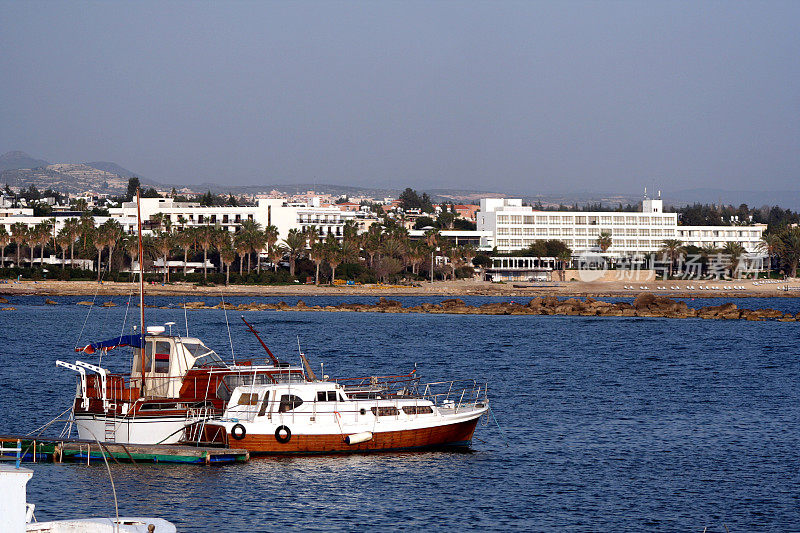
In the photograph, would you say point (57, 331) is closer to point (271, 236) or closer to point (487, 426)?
point (487, 426)

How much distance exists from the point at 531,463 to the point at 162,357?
13404mm

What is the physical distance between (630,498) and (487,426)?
479 inches

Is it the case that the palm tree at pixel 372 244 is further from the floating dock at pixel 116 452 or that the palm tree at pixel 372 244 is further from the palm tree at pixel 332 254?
the floating dock at pixel 116 452

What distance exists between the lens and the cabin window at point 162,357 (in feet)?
115

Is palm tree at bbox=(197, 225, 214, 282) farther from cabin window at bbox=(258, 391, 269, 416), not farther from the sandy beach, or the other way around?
cabin window at bbox=(258, 391, 269, 416)

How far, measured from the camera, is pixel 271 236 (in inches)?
6855

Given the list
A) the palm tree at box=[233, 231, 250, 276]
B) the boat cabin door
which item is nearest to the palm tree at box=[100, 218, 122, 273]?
the palm tree at box=[233, 231, 250, 276]

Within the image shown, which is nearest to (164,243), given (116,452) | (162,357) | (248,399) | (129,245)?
(129,245)

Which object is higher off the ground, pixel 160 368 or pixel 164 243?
pixel 164 243

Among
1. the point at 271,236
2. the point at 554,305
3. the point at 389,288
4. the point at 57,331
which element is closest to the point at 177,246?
the point at 271,236

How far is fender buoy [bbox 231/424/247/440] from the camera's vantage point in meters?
32.8

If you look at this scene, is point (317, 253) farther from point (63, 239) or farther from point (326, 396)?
point (326, 396)

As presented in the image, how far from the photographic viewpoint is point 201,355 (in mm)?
35688

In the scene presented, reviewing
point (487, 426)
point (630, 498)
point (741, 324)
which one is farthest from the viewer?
point (741, 324)
